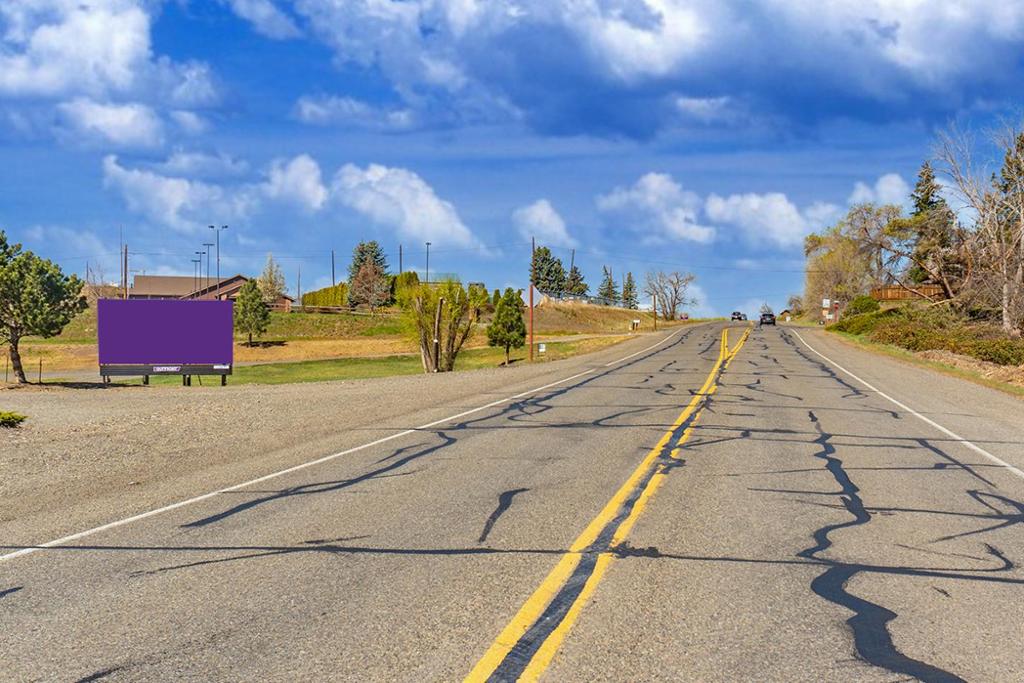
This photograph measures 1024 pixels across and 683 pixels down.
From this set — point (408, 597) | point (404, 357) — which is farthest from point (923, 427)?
point (404, 357)

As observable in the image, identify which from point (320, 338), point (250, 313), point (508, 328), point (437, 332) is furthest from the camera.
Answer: point (320, 338)

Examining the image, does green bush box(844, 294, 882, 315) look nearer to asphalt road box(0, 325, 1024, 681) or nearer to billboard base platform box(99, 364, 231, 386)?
billboard base platform box(99, 364, 231, 386)

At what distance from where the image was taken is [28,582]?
6.02 m

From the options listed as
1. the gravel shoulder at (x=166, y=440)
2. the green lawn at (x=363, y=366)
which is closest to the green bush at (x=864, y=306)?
the green lawn at (x=363, y=366)

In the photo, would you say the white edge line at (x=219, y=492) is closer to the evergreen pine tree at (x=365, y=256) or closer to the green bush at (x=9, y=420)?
the green bush at (x=9, y=420)

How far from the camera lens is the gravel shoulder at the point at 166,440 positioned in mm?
9195

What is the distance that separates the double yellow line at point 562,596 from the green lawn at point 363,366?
41.2m

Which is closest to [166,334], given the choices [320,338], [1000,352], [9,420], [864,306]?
[9,420]

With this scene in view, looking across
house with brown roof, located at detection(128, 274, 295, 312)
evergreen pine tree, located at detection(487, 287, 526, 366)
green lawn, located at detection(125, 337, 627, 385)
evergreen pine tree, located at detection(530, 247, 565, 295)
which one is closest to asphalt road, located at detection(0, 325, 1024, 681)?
green lawn, located at detection(125, 337, 627, 385)

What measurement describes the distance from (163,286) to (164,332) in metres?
110

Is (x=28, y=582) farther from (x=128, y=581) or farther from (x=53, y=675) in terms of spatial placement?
(x=53, y=675)

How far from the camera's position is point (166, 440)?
1444cm

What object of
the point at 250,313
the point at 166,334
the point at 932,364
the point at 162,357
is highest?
the point at 250,313

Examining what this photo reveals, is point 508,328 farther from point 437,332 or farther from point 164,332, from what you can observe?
point 164,332
